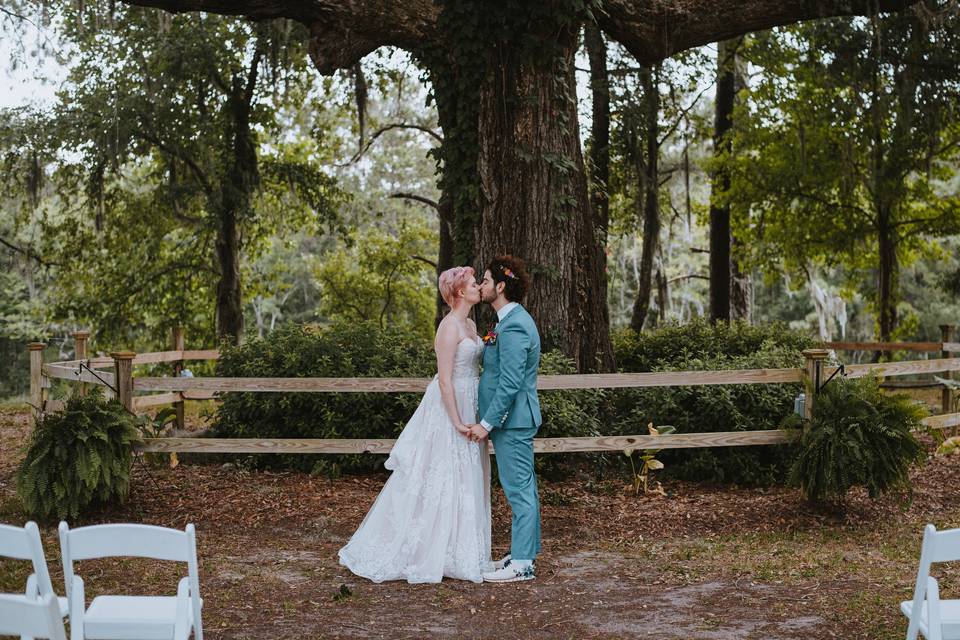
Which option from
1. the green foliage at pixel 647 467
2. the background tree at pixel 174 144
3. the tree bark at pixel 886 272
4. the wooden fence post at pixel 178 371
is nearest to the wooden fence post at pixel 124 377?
the green foliage at pixel 647 467

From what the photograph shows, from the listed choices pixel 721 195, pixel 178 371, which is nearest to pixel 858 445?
pixel 178 371

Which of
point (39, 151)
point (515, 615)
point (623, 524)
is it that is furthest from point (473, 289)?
point (39, 151)

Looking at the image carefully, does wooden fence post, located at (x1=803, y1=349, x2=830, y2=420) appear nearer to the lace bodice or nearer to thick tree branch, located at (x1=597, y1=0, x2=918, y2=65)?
the lace bodice

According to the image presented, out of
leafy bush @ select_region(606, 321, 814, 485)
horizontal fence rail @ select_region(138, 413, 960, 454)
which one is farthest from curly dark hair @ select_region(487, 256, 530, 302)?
leafy bush @ select_region(606, 321, 814, 485)

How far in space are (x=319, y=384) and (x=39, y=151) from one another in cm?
1363

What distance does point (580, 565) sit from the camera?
7.17m

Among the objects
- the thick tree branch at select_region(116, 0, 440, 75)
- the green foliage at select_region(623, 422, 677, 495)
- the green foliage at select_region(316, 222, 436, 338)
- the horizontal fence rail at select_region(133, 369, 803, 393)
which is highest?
the thick tree branch at select_region(116, 0, 440, 75)

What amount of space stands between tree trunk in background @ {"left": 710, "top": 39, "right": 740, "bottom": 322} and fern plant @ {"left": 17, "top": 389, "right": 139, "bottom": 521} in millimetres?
12736

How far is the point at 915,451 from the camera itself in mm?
8219

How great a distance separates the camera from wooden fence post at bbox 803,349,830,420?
867cm

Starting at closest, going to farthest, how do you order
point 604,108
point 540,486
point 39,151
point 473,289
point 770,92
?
1. point 473,289
2. point 540,486
3. point 604,108
4. point 39,151
5. point 770,92

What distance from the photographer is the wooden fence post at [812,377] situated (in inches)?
341

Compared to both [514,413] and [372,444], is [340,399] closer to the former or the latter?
[372,444]

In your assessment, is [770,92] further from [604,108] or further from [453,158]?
[453,158]
